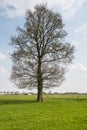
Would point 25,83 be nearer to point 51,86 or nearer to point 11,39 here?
point 51,86

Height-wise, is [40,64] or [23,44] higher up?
[23,44]

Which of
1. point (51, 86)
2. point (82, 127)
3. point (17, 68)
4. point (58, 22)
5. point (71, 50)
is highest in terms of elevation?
point (58, 22)

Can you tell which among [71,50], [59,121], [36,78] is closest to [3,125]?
[59,121]

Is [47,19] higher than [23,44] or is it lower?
higher

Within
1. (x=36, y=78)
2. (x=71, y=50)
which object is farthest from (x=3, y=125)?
(x=71, y=50)

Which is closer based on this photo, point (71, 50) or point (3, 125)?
point (3, 125)

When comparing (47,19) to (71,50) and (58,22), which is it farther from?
(71,50)

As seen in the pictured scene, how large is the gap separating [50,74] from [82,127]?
25597 mm

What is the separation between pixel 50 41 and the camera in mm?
41906

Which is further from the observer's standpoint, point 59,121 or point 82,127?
point 59,121

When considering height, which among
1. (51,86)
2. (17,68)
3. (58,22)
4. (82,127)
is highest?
(58,22)

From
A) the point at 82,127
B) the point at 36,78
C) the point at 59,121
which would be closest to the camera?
the point at 82,127

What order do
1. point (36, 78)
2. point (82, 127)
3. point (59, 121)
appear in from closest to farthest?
1. point (82, 127)
2. point (59, 121)
3. point (36, 78)

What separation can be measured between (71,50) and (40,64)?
200 inches
